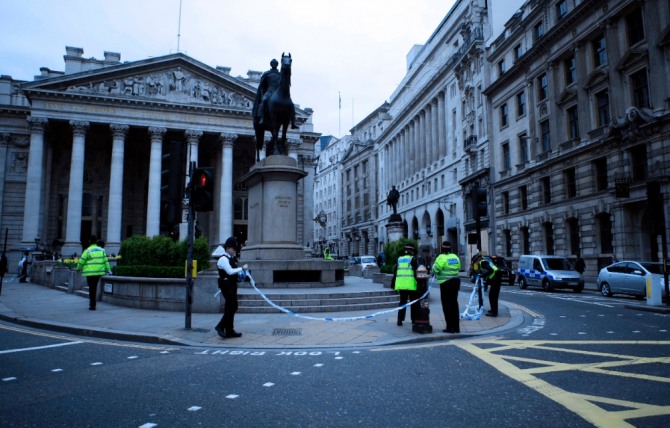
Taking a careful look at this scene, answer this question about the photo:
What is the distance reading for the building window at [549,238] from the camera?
1437 inches

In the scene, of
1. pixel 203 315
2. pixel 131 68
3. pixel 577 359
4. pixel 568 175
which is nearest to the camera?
pixel 577 359

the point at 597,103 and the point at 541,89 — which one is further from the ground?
the point at 541,89

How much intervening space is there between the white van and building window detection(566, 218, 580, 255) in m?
7.39

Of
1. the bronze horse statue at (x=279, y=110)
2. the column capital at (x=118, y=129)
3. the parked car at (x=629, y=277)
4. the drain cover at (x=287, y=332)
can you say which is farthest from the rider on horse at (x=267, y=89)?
the column capital at (x=118, y=129)

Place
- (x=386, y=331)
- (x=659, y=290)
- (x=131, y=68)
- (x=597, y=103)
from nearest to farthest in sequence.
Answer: (x=386, y=331), (x=659, y=290), (x=597, y=103), (x=131, y=68)

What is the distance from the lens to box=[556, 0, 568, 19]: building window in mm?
34438

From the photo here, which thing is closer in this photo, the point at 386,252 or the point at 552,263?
the point at 386,252

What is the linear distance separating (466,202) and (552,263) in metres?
25.6

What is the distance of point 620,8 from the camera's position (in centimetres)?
2853

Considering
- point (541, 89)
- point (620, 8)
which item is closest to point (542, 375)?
point (620, 8)

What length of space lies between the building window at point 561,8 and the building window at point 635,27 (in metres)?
6.09

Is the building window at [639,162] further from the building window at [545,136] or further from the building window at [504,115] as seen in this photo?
the building window at [504,115]

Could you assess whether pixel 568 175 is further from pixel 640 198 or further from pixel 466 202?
pixel 466 202

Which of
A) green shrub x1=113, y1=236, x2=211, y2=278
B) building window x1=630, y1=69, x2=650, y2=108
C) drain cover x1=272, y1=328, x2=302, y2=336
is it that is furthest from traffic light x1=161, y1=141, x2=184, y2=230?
building window x1=630, y1=69, x2=650, y2=108
